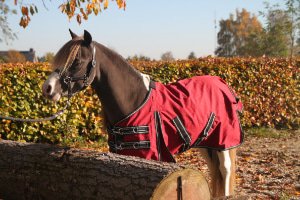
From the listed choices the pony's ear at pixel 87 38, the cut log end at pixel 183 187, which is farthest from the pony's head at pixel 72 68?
the cut log end at pixel 183 187

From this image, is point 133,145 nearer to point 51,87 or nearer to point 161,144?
point 161,144

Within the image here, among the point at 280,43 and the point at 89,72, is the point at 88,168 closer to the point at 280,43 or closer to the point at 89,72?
the point at 89,72

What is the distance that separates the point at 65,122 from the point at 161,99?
4880 millimetres

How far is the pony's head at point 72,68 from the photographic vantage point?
11.0ft

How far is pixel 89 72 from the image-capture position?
347 centimetres

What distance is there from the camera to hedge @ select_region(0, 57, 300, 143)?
7578mm

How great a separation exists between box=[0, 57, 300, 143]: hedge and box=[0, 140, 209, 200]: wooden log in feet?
7.65

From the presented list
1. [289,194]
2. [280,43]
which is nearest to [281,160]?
[289,194]

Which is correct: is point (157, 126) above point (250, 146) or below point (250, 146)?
above

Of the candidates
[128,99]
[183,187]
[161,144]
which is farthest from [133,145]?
[183,187]

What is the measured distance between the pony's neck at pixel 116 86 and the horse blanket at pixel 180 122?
8 centimetres

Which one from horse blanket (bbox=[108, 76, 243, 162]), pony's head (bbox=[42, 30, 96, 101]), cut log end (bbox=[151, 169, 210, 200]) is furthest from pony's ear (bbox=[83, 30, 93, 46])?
cut log end (bbox=[151, 169, 210, 200])

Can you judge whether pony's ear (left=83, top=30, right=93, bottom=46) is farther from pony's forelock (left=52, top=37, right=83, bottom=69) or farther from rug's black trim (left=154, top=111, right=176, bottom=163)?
rug's black trim (left=154, top=111, right=176, bottom=163)

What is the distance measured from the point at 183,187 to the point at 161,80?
671 cm
